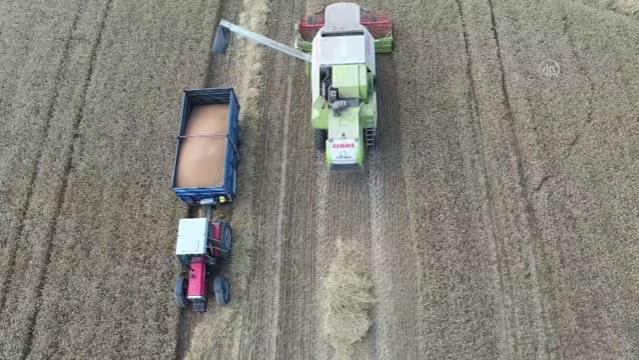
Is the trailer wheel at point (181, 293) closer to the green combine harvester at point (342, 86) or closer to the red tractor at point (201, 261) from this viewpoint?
the red tractor at point (201, 261)

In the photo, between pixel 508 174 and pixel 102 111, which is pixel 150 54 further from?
pixel 508 174

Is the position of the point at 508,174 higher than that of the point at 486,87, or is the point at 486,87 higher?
the point at 486,87

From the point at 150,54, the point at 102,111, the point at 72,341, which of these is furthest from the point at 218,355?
the point at 150,54

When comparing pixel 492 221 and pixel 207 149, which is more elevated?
pixel 207 149

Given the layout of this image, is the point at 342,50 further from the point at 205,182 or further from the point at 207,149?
the point at 205,182

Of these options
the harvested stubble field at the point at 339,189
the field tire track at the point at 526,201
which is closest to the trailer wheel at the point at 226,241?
the harvested stubble field at the point at 339,189

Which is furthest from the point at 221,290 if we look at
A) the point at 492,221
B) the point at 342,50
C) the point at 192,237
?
the point at 492,221
